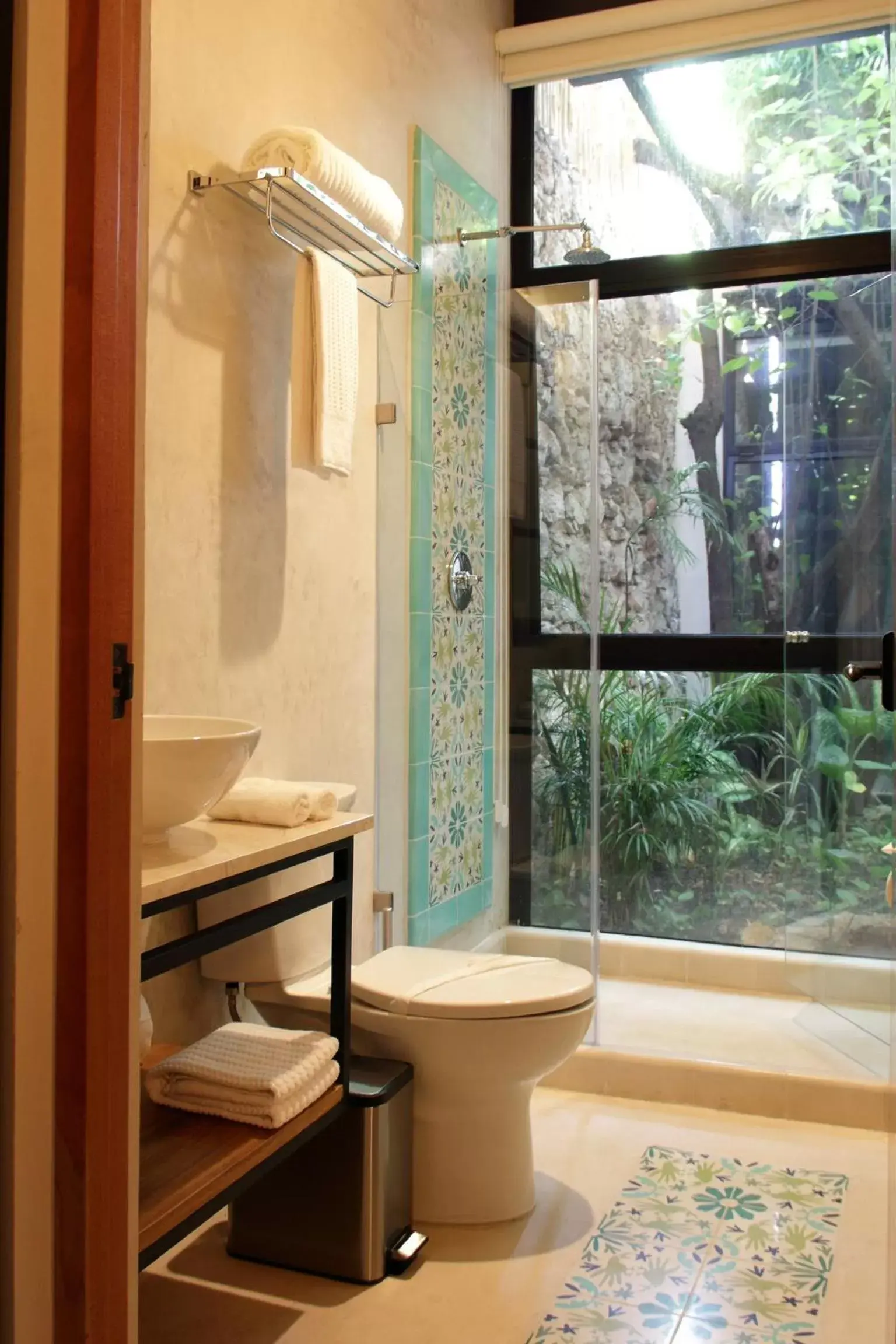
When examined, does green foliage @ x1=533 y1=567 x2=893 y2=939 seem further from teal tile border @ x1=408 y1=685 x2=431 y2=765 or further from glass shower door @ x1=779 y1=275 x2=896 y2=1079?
teal tile border @ x1=408 y1=685 x2=431 y2=765

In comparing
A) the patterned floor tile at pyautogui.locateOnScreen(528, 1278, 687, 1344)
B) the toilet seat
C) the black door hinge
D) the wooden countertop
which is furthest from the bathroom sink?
the patterned floor tile at pyautogui.locateOnScreen(528, 1278, 687, 1344)

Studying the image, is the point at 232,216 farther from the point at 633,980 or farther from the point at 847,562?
the point at 633,980

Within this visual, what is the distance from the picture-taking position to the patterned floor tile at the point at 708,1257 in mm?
1898

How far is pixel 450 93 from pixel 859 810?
2.24 meters

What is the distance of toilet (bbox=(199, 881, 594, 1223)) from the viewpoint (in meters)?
2.13

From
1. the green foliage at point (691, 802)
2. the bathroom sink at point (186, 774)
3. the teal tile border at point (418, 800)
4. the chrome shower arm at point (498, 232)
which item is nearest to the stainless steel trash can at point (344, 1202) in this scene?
the bathroom sink at point (186, 774)

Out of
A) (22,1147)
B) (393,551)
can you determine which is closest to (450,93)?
(393,551)

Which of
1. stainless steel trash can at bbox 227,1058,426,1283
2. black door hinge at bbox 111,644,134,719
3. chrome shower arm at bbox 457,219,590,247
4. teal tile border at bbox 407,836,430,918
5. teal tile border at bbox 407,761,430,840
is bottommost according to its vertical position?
stainless steel trash can at bbox 227,1058,426,1283

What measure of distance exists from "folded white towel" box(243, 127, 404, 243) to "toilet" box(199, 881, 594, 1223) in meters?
1.26

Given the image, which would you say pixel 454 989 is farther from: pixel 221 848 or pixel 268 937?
pixel 221 848

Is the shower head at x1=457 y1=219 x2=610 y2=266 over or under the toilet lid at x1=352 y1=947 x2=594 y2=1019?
over

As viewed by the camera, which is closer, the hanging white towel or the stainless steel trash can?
the stainless steel trash can

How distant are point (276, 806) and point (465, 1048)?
60 cm

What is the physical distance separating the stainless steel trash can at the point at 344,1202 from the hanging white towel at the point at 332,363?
115 cm
